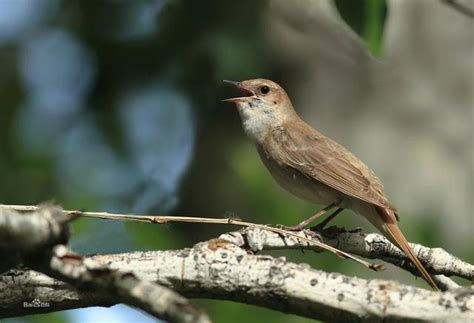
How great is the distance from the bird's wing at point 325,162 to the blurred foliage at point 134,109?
0.22 meters

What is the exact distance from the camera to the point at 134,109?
8258 millimetres

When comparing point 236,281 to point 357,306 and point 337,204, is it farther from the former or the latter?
point 337,204

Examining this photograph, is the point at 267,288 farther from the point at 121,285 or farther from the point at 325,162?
the point at 325,162

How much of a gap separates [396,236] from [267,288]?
1.89m

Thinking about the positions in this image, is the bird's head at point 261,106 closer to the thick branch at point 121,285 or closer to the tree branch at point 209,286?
the tree branch at point 209,286

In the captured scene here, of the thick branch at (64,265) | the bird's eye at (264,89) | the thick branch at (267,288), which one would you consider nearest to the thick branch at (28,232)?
the thick branch at (64,265)

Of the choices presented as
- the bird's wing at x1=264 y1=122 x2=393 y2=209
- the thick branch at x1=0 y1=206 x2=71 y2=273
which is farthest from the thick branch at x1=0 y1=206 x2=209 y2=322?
the bird's wing at x1=264 y1=122 x2=393 y2=209

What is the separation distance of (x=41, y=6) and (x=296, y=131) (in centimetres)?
380

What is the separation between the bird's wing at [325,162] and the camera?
5.08 meters

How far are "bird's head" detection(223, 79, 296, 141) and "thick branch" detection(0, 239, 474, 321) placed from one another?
3067 mm

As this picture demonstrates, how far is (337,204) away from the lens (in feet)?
17.3

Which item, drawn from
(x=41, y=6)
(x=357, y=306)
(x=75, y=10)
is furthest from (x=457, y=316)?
(x=41, y=6)

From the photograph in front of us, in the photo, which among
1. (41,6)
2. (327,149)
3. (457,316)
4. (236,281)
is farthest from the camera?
(41,6)

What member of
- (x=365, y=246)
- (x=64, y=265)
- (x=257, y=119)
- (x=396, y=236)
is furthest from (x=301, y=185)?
(x=64, y=265)
